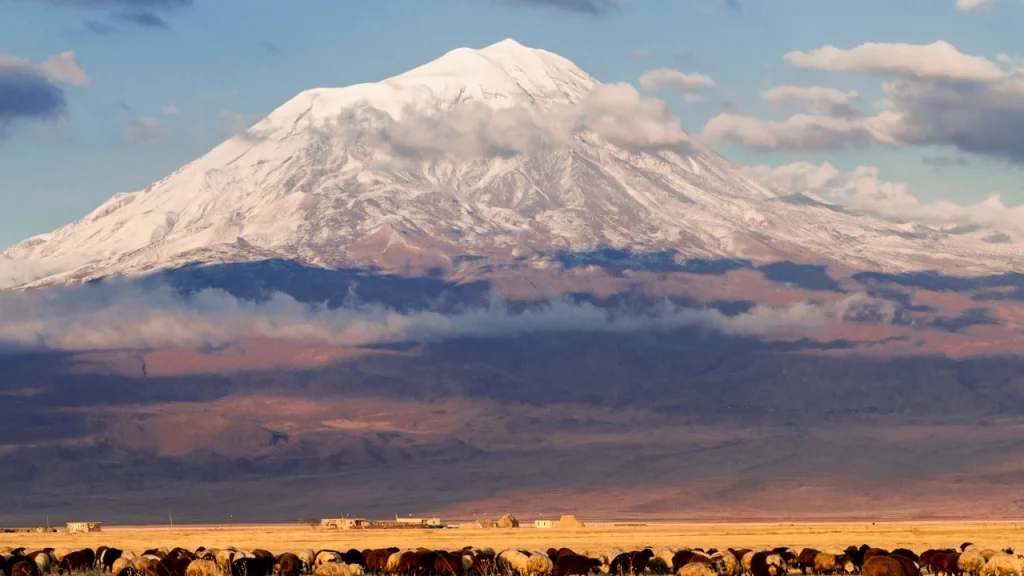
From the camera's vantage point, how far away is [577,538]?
77375 millimetres

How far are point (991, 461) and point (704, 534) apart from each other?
125605 mm

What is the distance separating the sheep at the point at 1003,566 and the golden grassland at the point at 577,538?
54.7 feet

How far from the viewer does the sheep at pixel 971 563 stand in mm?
46375

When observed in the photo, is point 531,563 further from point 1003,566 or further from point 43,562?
point 43,562

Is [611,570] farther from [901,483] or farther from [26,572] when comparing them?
[901,483]

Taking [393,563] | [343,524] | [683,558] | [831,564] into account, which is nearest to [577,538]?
[831,564]

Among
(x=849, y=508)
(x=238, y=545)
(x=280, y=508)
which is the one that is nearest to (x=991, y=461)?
(x=849, y=508)

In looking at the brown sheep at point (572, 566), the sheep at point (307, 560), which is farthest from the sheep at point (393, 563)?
the brown sheep at point (572, 566)

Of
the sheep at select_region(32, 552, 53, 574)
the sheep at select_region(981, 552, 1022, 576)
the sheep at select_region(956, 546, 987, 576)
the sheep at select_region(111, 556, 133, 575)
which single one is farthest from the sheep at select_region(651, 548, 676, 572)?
the sheep at select_region(32, 552, 53, 574)

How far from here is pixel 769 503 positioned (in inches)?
6890

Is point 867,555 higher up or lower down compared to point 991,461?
lower down

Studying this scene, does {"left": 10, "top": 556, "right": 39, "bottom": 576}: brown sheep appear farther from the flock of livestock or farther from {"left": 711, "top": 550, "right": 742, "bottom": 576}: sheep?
{"left": 711, "top": 550, "right": 742, "bottom": 576}: sheep

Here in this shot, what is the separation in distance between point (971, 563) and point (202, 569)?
2074 centimetres

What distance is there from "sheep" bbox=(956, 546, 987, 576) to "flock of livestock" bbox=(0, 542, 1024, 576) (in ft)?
0.09
